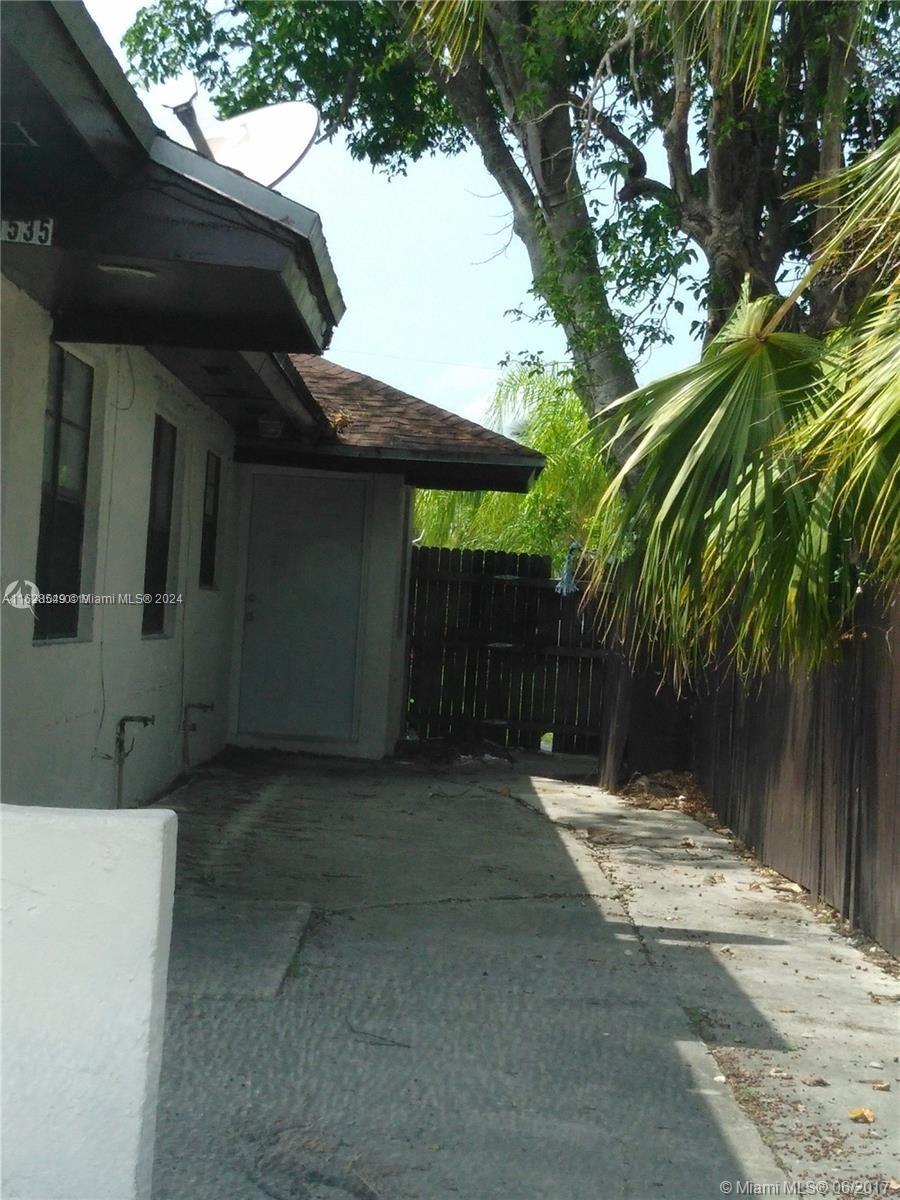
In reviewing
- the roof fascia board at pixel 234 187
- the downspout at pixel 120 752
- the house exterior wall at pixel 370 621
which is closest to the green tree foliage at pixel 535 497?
the house exterior wall at pixel 370 621

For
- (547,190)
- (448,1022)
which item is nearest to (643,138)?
(547,190)

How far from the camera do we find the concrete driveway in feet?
11.7

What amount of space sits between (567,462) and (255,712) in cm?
1282

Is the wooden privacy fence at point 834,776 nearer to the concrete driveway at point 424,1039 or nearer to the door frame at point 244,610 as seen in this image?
the concrete driveway at point 424,1039

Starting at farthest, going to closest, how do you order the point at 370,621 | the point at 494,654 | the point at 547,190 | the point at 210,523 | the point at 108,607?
1. the point at 494,654
2. the point at 370,621
3. the point at 210,523
4. the point at 547,190
5. the point at 108,607

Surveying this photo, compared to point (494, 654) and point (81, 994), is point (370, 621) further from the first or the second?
point (81, 994)

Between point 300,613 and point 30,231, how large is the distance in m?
7.29

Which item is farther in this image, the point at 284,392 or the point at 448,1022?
the point at 284,392

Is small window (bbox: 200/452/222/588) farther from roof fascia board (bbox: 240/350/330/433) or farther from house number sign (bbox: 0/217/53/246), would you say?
house number sign (bbox: 0/217/53/246)

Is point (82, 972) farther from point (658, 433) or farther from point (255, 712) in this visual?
point (255, 712)

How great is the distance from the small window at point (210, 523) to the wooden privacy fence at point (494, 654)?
3.41 m

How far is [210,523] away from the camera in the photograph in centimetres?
1113

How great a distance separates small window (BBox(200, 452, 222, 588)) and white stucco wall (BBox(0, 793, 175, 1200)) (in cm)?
806

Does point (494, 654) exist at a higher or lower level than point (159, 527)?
lower
